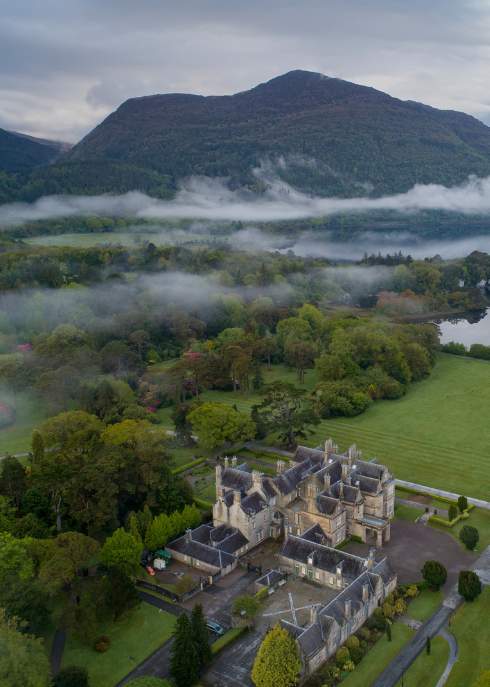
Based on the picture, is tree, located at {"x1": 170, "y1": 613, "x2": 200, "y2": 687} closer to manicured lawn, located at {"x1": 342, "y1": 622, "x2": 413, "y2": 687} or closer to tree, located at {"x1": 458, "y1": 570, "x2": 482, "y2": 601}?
manicured lawn, located at {"x1": 342, "y1": 622, "x2": 413, "y2": 687}

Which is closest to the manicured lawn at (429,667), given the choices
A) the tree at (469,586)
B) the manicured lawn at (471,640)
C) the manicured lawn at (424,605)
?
the manicured lawn at (471,640)

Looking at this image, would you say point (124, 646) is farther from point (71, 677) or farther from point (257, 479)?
point (257, 479)

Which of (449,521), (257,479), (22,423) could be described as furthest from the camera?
(22,423)

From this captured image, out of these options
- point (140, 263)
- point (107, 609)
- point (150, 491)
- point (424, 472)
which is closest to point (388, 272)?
point (140, 263)

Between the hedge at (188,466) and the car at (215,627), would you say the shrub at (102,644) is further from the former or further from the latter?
the hedge at (188,466)

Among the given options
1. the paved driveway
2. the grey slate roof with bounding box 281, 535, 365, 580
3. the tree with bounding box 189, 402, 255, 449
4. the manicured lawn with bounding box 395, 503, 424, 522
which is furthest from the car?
the tree with bounding box 189, 402, 255, 449

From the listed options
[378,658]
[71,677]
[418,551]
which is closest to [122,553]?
[71,677]
